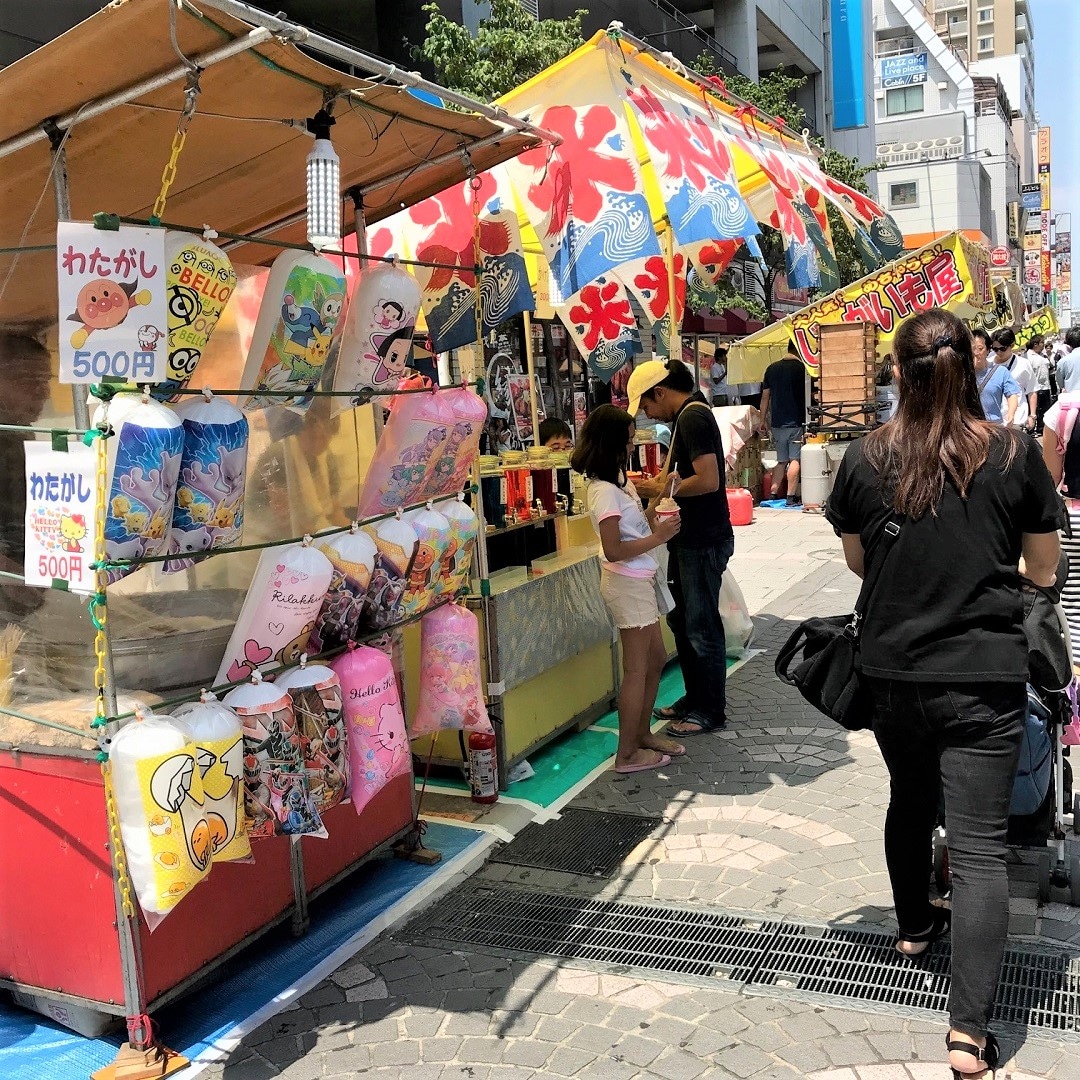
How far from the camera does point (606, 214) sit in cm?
504

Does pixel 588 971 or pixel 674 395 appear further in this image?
pixel 674 395

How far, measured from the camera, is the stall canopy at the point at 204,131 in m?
2.66

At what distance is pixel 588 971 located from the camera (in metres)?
3.44

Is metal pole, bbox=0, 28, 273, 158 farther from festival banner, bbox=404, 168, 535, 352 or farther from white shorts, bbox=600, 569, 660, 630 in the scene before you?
white shorts, bbox=600, 569, 660, 630

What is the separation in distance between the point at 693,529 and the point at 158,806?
11.2ft

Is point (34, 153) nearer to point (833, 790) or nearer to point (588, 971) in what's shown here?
point (588, 971)

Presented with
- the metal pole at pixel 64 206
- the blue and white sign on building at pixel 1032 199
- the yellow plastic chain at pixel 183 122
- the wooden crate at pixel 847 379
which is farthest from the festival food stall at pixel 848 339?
the blue and white sign on building at pixel 1032 199

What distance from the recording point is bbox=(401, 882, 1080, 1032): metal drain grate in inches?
124

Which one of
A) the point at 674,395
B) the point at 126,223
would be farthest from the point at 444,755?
the point at 126,223

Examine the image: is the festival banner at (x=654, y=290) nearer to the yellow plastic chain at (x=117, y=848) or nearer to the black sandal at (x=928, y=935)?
the black sandal at (x=928, y=935)

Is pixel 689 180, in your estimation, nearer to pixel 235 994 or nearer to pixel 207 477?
pixel 207 477

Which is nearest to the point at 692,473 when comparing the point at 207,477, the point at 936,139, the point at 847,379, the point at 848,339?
the point at 207,477

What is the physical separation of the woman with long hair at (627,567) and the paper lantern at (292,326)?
6.29 ft

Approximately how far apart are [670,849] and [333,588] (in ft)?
6.17
